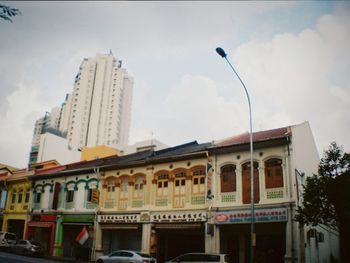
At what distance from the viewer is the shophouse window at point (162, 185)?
24.9 meters

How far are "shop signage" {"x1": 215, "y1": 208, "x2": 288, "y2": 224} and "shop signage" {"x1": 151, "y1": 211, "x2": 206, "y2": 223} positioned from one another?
1277 mm

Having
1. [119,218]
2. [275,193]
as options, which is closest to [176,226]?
[119,218]

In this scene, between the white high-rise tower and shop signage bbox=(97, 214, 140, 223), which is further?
the white high-rise tower

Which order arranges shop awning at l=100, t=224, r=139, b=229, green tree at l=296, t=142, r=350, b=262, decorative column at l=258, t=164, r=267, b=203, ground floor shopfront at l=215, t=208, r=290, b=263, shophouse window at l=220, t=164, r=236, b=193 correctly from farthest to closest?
shop awning at l=100, t=224, r=139, b=229, shophouse window at l=220, t=164, r=236, b=193, decorative column at l=258, t=164, r=267, b=203, ground floor shopfront at l=215, t=208, r=290, b=263, green tree at l=296, t=142, r=350, b=262

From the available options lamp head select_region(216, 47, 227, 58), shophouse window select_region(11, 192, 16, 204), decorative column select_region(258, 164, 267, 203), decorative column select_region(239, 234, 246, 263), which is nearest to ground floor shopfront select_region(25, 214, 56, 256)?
shophouse window select_region(11, 192, 16, 204)

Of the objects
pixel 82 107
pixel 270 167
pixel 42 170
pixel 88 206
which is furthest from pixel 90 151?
pixel 82 107

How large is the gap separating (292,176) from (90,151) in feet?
111

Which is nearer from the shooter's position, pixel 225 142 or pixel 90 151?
pixel 225 142

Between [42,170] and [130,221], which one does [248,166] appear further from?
[42,170]

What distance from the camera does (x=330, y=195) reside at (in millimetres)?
16703

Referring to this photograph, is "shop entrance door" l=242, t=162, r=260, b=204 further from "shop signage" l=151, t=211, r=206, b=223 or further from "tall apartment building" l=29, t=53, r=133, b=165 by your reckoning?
"tall apartment building" l=29, t=53, r=133, b=165

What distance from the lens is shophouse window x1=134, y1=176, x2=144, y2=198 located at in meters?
26.2

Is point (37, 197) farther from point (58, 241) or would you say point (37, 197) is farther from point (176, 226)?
point (176, 226)

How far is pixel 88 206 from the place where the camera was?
28812 millimetres
